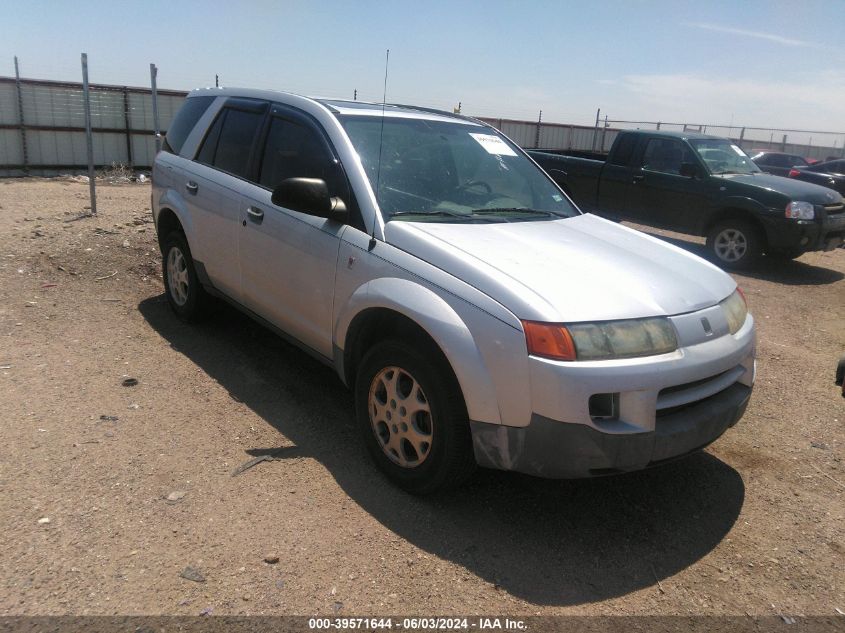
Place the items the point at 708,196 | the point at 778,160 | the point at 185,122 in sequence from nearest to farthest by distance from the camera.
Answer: the point at 185,122, the point at 708,196, the point at 778,160

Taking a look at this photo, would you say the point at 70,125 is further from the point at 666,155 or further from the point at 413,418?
the point at 413,418

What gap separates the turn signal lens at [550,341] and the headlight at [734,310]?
1062mm

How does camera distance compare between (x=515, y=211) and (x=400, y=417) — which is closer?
(x=400, y=417)

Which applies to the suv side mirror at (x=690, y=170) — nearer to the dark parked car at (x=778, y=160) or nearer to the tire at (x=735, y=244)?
the tire at (x=735, y=244)

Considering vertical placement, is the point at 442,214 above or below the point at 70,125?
above

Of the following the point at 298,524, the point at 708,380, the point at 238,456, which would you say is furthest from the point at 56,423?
the point at 708,380

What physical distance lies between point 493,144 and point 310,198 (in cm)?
160

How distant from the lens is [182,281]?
5.54m

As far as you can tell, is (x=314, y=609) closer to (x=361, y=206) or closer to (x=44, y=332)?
(x=361, y=206)

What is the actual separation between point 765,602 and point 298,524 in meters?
2.01

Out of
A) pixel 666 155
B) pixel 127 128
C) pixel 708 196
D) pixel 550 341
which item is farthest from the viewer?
pixel 127 128

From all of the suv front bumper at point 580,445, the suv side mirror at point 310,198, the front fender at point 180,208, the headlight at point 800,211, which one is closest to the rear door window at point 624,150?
the headlight at point 800,211

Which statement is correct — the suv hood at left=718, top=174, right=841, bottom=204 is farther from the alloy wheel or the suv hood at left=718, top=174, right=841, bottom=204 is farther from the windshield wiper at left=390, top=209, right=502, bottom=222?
the alloy wheel

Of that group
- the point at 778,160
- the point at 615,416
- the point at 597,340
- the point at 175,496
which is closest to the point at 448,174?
the point at 597,340
